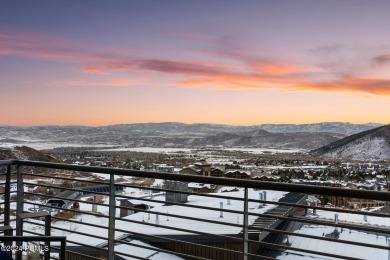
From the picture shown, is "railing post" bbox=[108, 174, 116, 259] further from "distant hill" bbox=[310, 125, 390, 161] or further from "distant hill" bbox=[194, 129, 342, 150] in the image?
"distant hill" bbox=[194, 129, 342, 150]

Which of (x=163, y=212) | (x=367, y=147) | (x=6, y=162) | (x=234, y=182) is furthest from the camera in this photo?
(x=367, y=147)

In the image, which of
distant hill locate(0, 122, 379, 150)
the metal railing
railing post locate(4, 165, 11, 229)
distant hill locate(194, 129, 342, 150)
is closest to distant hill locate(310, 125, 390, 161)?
distant hill locate(0, 122, 379, 150)

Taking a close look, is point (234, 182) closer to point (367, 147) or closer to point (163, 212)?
point (163, 212)

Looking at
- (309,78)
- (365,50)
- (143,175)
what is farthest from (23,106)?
(143,175)

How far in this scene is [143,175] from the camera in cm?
348

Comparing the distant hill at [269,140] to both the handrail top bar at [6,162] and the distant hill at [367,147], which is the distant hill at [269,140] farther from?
the handrail top bar at [6,162]

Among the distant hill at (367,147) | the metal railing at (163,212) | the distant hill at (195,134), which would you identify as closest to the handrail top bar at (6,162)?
the metal railing at (163,212)

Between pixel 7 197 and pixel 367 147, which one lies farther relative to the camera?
pixel 367 147

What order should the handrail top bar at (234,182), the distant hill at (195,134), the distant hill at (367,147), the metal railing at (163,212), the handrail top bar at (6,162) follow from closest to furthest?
the handrail top bar at (234,182) < the metal railing at (163,212) < the handrail top bar at (6,162) < the distant hill at (367,147) < the distant hill at (195,134)

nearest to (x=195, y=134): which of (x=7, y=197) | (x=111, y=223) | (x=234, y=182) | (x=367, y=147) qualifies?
(x=367, y=147)

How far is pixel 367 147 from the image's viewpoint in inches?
758

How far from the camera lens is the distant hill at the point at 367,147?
1869cm

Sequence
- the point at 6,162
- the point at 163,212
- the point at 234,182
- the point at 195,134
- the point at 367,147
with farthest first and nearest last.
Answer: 1. the point at 195,134
2. the point at 367,147
3. the point at 6,162
4. the point at 163,212
5. the point at 234,182

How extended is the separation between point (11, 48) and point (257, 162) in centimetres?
1396
